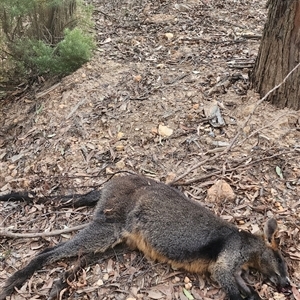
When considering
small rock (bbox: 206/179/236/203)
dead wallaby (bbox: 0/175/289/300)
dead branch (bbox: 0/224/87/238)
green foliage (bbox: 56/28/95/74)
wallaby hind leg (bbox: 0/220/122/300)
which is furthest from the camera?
green foliage (bbox: 56/28/95/74)

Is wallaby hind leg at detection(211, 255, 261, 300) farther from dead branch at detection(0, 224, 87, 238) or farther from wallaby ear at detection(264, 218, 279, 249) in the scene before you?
dead branch at detection(0, 224, 87, 238)

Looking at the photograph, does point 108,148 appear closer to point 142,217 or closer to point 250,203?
point 142,217

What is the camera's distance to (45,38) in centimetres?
738

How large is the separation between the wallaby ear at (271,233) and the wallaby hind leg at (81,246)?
136 cm

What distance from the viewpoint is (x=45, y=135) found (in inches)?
248

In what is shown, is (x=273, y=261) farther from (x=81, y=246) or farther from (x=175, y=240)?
(x=81, y=246)

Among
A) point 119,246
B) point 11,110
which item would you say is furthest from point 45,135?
point 119,246

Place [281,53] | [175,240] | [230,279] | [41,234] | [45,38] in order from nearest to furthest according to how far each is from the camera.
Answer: [230,279], [175,240], [41,234], [281,53], [45,38]

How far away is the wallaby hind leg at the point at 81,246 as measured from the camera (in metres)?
4.17

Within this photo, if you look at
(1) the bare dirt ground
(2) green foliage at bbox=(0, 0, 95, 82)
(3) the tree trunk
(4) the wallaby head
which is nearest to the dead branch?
(1) the bare dirt ground

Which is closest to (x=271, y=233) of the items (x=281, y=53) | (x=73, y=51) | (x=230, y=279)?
(x=230, y=279)

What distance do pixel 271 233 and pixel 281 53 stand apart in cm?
235

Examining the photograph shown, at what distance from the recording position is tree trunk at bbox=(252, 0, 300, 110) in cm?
521

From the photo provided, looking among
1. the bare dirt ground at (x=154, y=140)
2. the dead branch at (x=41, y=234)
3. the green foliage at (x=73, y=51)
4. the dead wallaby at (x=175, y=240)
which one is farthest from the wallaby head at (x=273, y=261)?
the green foliage at (x=73, y=51)
